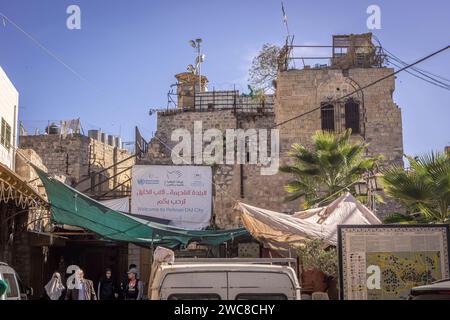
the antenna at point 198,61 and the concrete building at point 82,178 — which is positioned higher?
the antenna at point 198,61

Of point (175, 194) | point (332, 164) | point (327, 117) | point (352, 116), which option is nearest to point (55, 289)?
point (175, 194)

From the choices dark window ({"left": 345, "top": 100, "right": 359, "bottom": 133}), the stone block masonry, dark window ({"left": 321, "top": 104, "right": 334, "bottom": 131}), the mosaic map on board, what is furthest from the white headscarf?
the stone block masonry

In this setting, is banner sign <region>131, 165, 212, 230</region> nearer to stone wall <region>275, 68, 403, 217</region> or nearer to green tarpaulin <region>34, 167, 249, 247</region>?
green tarpaulin <region>34, 167, 249, 247</region>

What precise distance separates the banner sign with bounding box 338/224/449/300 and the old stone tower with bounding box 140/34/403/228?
14098mm

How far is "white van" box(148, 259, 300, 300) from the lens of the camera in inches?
217

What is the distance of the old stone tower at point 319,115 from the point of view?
966 inches

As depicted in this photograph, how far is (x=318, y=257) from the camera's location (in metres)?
12.9

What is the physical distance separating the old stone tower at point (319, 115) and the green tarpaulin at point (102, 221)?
862 centimetres

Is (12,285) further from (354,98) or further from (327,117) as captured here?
(354,98)

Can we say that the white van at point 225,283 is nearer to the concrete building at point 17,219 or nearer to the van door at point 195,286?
the van door at point 195,286

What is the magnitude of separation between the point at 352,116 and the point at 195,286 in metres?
20.5

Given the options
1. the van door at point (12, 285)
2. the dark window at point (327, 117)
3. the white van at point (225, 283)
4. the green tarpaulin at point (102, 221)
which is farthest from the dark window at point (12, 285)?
the dark window at point (327, 117)
